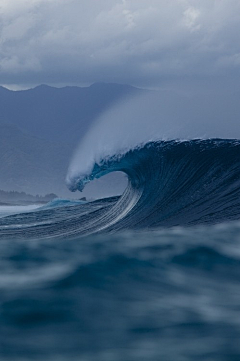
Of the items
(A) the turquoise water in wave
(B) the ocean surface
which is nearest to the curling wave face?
(B) the ocean surface

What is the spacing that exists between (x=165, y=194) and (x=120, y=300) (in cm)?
628

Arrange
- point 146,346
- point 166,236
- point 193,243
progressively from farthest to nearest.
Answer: point 166,236 → point 193,243 → point 146,346

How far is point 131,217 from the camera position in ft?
29.9

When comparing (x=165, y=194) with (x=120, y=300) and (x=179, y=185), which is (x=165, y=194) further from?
(x=120, y=300)

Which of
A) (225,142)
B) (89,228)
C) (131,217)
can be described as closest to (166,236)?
(131,217)

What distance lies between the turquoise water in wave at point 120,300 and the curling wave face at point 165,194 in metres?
2.67

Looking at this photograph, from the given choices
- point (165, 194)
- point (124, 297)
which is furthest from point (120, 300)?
point (165, 194)

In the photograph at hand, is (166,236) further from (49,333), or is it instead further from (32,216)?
(32,216)

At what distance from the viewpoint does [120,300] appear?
328cm

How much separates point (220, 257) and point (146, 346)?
61.4 inches

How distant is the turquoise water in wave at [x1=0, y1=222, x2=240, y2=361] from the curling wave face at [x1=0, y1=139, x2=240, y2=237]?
8.76ft

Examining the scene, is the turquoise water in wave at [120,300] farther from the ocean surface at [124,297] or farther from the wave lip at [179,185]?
the wave lip at [179,185]

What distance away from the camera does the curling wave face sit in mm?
7973

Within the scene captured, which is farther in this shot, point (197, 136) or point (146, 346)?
point (197, 136)
